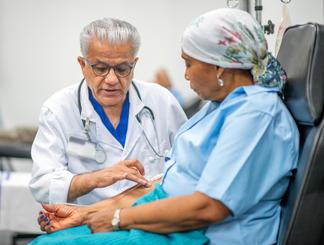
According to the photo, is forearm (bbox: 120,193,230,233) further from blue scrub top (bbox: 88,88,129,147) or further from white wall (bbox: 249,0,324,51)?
white wall (bbox: 249,0,324,51)

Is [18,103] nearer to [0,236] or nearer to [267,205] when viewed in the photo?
[0,236]

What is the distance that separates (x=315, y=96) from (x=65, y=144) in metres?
0.98

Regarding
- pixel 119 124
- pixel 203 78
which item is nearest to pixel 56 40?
pixel 119 124

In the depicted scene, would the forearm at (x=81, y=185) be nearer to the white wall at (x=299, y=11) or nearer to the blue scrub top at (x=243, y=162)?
the blue scrub top at (x=243, y=162)

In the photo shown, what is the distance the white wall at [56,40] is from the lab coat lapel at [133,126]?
4119 mm

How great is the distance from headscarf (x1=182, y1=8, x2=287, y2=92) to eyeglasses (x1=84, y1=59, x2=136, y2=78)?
49 centimetres

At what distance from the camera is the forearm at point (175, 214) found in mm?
Result: 1397

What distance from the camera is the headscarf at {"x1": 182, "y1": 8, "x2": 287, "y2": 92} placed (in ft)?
4.84

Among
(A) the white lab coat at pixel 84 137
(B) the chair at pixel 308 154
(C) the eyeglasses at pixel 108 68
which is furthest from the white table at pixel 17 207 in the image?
(B) the chair at pixel 308 154

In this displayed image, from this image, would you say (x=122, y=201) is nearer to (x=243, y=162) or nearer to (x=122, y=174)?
(x=122, y=174)

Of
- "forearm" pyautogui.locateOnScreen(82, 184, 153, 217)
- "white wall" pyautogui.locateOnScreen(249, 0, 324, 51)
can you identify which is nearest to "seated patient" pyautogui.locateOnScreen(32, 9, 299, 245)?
"forearm" pyautogui.locateOnScreen(82, 184, 153, 217)

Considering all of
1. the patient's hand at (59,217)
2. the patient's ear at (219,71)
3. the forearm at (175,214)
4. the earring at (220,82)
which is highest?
the patient's ear at (219,71)

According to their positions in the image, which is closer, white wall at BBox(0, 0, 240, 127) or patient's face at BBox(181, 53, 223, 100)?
patient's face at BBox(181, 53, 223, 100)

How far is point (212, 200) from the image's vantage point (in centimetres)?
140
